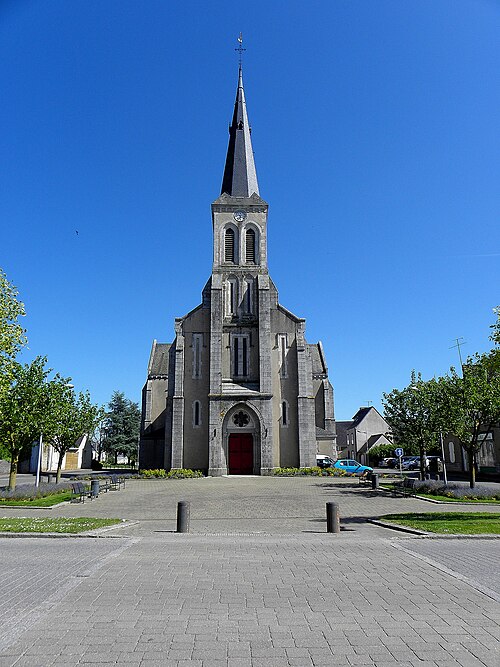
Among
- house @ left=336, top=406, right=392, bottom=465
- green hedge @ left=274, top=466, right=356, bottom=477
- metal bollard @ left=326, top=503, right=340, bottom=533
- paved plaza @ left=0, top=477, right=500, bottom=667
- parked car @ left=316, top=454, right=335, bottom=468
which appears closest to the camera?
paved plaza @ left=0, top=477, right=500, bottom=667

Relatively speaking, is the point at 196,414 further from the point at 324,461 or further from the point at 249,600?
the point at 249,600

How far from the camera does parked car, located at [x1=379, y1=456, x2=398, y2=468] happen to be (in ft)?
189

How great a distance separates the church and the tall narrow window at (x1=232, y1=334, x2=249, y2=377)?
0.08 m

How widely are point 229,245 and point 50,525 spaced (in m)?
32.6

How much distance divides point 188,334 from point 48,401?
17359mm

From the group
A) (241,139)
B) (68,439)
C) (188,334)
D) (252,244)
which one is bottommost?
(68,439)

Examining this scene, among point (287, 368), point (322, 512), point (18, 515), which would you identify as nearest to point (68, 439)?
point (18, 515)

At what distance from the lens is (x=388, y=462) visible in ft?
197

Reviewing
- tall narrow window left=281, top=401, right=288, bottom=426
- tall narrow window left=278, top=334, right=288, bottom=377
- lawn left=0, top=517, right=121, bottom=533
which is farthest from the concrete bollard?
tall narrow window left=278, top=334, right=288, bottom=377

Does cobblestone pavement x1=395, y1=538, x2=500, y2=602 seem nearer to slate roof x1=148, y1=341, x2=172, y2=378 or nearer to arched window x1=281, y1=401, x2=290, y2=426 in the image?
arched window x1=281, y1=401, x2=290, y2=426

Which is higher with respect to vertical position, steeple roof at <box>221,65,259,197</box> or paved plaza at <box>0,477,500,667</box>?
steeple roof at <box>221,65,259,197</box>

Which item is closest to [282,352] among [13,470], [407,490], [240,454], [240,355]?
[240,355]

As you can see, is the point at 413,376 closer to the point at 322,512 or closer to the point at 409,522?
the point at 322,512

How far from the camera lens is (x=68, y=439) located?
2678 centimetres
